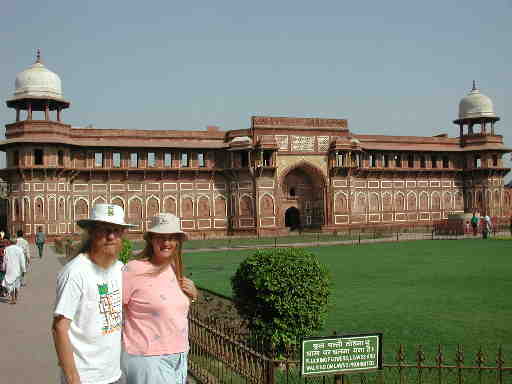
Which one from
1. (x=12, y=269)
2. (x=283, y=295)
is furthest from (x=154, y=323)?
(x=12, y=269)

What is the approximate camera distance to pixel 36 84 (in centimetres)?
3067

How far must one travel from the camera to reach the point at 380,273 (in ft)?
44.8

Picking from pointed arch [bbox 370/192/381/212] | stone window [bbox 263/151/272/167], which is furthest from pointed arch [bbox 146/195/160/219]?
pointed arch [bbox 370/192/381/212]

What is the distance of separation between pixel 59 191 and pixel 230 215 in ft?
34.4

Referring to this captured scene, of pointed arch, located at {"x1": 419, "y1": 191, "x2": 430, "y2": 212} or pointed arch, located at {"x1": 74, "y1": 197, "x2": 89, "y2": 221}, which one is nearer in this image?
pointed arch, located at {"x1": 74, "y1": 197, "x2": 89, "y2": 221}

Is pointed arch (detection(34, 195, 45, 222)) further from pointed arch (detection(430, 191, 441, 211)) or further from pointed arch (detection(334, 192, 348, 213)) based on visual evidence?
pointed arch (detection(430, 191, 441, 211))

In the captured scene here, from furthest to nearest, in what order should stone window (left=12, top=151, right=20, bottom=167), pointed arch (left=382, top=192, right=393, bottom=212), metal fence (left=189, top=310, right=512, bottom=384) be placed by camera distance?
pointed arch (left=382, top=192, right=393, bottom=212)
stone window (left=12, top=151, right=20, bottom=167)
metal fence (left=189, top=310, right=512, bottom=384)

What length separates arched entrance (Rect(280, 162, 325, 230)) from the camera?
3581cm

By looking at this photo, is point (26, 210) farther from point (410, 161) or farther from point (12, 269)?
point (410, 161)

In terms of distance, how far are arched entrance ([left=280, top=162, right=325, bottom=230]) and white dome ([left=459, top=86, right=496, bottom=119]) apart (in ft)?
44.9

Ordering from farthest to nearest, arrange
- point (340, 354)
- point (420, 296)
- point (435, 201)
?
point (435, 201) < point (420, 296) < point (340, 354)

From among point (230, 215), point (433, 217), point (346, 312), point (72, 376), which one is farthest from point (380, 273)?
point (433, 217)

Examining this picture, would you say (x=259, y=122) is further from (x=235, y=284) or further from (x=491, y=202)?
(x=235, y=284)

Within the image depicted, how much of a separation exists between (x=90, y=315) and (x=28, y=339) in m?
5.30
